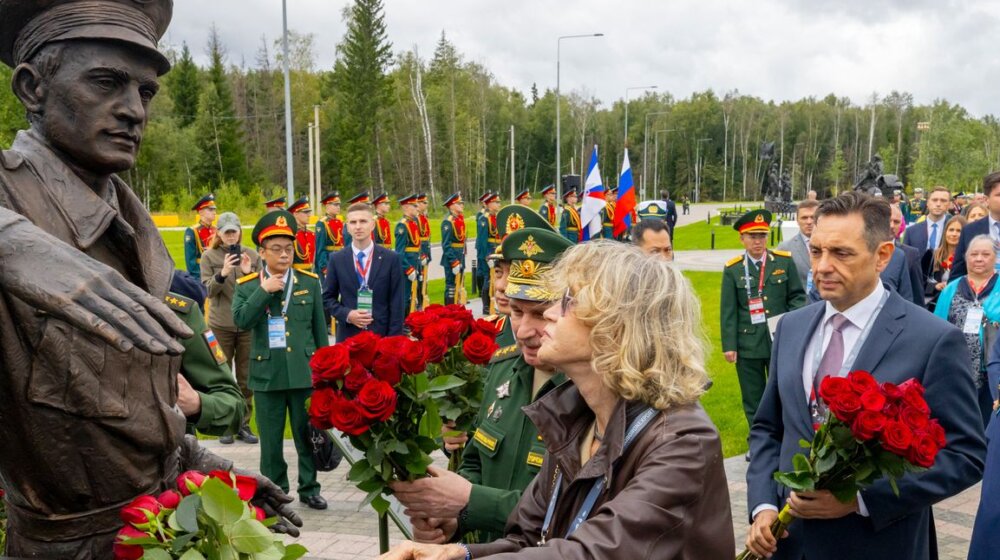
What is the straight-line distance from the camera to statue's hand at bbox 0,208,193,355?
137 centimetres

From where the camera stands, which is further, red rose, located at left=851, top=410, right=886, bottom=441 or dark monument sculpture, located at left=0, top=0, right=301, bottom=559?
red rose, located at left=851, top=410, right=886, bottom=441

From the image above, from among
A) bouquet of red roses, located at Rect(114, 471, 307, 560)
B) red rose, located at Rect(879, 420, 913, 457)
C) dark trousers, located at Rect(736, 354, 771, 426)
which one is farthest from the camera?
dark trousers, located at Rect(736, 354, 771, 426)

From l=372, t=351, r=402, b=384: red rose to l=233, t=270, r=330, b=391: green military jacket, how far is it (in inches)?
157

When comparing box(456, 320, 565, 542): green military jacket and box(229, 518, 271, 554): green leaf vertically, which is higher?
box(229, 518, 271, 554): green leaf

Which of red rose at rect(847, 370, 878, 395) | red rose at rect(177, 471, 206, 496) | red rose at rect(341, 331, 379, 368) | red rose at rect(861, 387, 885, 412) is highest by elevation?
red rose at rect(341, 331, 379, 368)

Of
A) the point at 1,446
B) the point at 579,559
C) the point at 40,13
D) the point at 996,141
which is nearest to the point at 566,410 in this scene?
the point at 579,559

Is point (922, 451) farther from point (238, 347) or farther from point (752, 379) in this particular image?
point (238, 347)

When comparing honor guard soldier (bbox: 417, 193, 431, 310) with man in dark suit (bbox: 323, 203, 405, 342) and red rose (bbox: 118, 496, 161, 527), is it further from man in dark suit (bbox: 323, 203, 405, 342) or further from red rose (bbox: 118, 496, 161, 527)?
red rose (bbox: 118, 496, 161, 527)

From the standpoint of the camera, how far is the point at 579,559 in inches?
71.0

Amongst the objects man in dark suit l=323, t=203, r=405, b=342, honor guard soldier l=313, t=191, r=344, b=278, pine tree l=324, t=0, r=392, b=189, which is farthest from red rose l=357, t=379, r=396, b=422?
pine tree l=324, t=0, r=392, b=189

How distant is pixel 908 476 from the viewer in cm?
303

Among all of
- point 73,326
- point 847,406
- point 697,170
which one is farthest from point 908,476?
point 697,170

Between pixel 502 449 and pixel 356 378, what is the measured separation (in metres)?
0.81

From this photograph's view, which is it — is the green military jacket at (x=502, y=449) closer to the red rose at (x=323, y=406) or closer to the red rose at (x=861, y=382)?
the red rose at (x=323, y=406)
